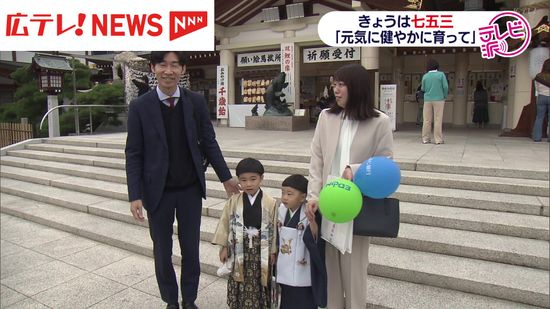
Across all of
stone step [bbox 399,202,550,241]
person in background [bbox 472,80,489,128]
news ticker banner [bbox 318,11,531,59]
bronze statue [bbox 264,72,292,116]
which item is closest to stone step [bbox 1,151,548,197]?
stone step [bbox 399,202,550,241]

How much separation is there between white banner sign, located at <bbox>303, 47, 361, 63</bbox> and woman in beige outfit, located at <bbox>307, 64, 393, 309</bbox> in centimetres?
956

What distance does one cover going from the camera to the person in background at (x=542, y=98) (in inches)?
285

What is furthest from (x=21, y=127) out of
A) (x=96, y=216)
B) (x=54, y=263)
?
(x=54, y=263)

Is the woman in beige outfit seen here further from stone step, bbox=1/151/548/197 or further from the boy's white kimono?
stone step, bbox=1/151/548/197

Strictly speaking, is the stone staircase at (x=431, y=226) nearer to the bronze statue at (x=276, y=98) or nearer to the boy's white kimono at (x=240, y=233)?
the boy's white kimono at (x=240, y=233)

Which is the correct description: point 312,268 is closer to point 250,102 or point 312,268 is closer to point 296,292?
point 296,292

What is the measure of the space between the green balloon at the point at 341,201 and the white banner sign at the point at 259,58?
37.3 feet

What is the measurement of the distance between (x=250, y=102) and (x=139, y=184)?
35.0 ft

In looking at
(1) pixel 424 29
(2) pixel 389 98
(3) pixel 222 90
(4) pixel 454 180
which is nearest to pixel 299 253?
(4) pixel 454 180

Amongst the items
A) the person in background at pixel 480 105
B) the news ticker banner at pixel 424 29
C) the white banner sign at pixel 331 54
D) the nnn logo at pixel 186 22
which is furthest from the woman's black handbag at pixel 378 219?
the person in background at pixel 480 105

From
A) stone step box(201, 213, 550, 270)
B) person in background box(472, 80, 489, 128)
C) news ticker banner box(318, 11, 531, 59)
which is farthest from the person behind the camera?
person in background box(472, 80, 489, 128)

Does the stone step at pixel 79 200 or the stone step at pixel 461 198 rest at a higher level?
the stone step at pixel 461 198

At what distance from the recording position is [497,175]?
4.49m

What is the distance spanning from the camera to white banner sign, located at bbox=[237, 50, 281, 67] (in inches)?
507
